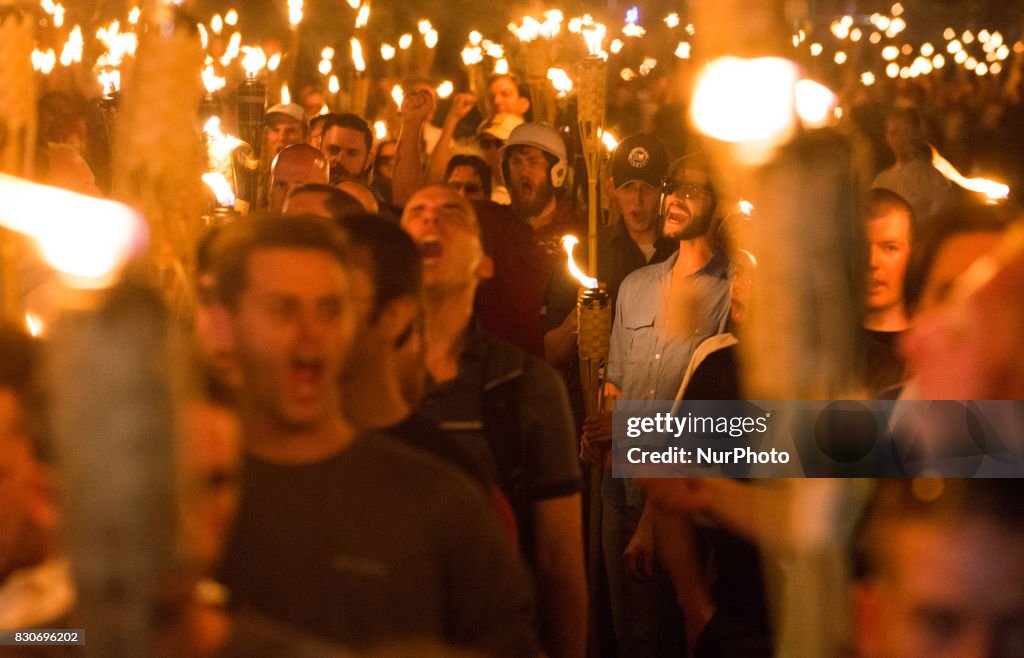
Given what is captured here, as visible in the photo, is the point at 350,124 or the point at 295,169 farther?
the point at 350,124

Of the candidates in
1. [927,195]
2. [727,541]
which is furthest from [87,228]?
[927,195]

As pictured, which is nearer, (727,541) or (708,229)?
(727,541)

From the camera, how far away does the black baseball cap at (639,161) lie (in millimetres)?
5309

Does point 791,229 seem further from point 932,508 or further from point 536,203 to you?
point 536,203

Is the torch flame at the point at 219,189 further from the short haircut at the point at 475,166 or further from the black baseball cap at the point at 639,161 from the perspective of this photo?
the short haircut at the point at 475,166

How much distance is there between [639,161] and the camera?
5328 millimetres

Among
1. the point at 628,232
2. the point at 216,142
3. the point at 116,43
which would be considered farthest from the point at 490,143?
the point at 216,142

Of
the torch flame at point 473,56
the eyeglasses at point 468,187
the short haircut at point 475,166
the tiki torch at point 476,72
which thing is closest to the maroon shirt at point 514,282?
the eyeglasses at point 468,187

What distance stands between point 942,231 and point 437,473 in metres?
1.07

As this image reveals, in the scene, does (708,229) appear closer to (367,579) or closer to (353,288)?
(353,288)

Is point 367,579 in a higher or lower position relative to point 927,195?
lower

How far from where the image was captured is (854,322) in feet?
5.77

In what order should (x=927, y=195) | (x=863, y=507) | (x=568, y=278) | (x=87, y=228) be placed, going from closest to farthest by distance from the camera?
(x=87, y=228) < (x=863, y=507) < (x=568, y=278) < (x=927, y=195)

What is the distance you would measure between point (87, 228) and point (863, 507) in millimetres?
1057
